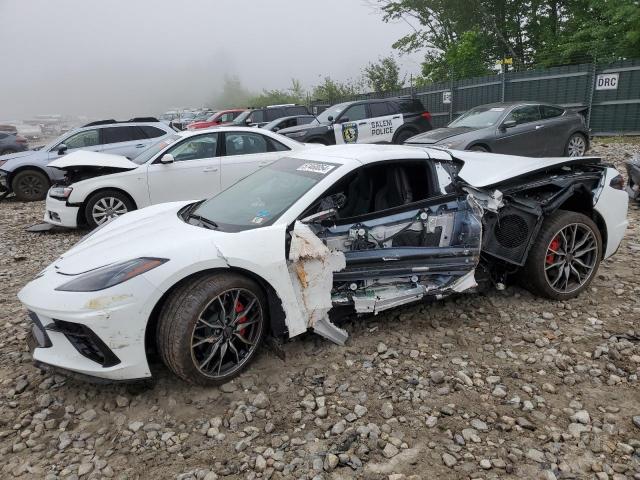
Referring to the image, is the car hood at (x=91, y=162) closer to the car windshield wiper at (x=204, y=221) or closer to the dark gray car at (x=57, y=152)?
the dark gray car at (x=57, y=152)

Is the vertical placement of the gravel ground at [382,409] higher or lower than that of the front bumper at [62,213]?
lower

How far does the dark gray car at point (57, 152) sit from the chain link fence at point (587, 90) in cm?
1121

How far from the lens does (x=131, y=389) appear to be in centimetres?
314

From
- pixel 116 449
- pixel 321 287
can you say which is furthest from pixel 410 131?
pixel 116 449

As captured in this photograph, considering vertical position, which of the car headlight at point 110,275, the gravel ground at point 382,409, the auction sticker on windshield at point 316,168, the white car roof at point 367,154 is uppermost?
the white car roof at point 367,154

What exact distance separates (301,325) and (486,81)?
638 inches

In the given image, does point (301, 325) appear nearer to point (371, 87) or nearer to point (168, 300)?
point (168, 300)

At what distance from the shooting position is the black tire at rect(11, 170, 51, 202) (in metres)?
10.8

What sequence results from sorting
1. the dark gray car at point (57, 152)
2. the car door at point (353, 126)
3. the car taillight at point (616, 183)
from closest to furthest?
the car taillight at point (616, 183) → the dark gray car at point (57, 152) → the car door at point (353, 126)

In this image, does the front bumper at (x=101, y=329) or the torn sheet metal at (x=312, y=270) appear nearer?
the front bumper at (x=101, y=329)

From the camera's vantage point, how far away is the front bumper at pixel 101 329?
2.79 metres

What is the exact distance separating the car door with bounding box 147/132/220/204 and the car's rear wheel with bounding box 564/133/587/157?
24.2 ft

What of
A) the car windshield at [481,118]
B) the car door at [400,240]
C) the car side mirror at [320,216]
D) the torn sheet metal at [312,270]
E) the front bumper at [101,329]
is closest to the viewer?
the front bumper at [101,329]

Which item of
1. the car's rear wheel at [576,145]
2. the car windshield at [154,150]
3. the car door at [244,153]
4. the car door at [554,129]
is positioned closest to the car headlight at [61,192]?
the car windshield at [154,150]
